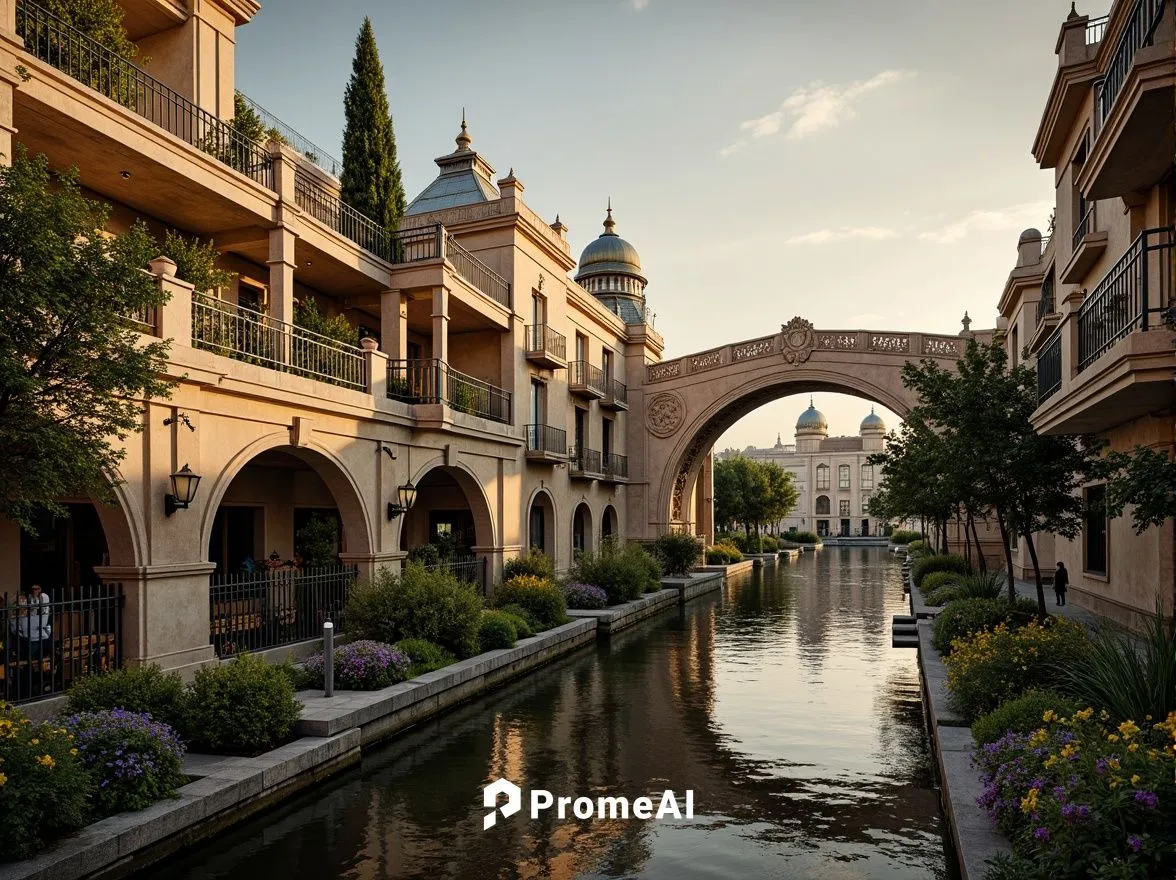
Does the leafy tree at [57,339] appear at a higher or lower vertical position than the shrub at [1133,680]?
higher

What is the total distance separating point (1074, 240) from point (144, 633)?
61.5 feet

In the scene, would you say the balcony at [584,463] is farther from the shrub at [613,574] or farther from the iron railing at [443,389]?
the iron railing at [443,389]

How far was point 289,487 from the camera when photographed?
18.7 meters

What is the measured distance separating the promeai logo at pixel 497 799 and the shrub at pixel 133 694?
325 centimetres

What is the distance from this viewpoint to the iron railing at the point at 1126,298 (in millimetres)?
9031

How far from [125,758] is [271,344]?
27.0 feet

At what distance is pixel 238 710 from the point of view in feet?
27.6

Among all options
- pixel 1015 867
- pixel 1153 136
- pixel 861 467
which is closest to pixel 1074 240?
pixel 1153 136

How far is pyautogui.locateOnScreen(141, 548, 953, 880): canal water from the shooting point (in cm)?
682

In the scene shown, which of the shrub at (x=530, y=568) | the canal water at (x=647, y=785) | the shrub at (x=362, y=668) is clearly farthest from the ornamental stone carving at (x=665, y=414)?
the shrub at (x=362, y=668)

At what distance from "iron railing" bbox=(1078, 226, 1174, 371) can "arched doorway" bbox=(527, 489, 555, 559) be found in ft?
53.5

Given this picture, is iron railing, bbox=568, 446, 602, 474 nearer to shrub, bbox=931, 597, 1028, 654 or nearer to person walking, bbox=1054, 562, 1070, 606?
person walking, bbox=1054, 562, 1070, 606

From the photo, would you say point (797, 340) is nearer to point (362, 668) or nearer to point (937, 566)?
point (937, 566)

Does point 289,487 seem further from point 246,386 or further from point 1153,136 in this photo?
point 1153,136
